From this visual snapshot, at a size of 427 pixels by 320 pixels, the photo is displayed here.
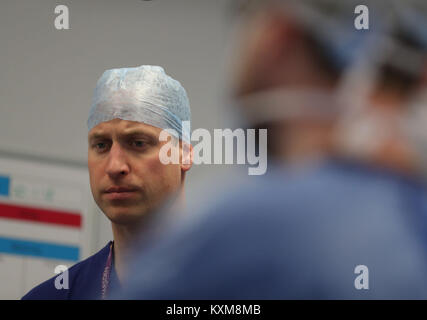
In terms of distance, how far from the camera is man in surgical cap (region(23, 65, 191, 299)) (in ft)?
5.06

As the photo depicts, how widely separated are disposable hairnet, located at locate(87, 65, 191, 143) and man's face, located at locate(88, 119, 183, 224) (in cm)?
2

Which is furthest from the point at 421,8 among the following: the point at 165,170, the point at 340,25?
the point at 165,170

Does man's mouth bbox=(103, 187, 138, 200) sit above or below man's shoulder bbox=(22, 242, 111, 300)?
above

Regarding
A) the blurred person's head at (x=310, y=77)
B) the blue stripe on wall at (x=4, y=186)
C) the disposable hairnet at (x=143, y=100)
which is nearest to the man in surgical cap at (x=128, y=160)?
the disposable hairnet at (x=143, y=100)

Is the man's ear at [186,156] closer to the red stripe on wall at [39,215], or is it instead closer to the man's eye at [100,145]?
the man's eye at [100,145]

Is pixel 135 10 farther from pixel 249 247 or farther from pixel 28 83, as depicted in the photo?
pixel 249 247

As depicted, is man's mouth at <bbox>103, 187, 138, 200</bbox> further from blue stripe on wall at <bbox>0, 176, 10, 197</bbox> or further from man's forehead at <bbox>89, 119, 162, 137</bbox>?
blue stripe on wall at <bbox>0, 176, 10, 197</bbox>

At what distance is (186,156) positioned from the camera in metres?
1.61

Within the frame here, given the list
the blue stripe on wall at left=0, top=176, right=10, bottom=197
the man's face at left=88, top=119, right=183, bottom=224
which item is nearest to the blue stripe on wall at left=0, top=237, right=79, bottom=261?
the blue stripe on wall at left=0, top=176, right=10, bottom=197

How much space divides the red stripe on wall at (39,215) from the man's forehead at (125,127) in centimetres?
29

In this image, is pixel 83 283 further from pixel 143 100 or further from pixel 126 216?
pixel 143 100

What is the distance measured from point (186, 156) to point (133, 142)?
0.46ft

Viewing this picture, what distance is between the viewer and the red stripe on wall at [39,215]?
1.75 meters

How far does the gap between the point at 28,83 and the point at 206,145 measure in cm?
51
